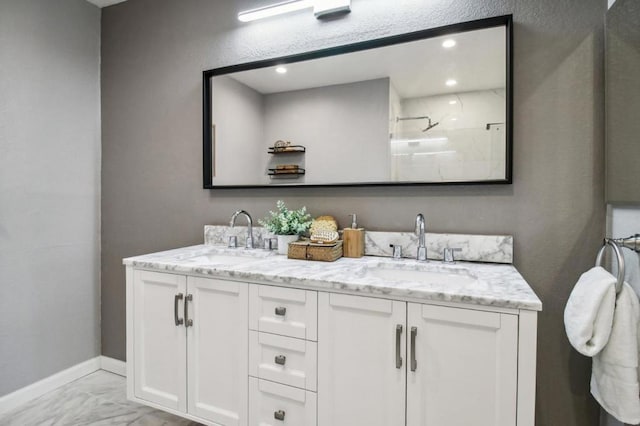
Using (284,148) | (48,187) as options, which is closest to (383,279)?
(284,148)

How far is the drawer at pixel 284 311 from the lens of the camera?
4.23 feet

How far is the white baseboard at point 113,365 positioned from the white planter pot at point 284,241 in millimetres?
1542

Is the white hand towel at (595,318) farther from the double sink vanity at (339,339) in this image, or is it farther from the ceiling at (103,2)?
the ceiling at (103,2)

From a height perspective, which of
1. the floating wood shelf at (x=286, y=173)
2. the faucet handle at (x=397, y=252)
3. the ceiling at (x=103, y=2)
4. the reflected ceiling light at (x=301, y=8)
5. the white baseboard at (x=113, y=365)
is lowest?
the white baseboard at (x=113, y=365)

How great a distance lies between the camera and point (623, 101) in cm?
125

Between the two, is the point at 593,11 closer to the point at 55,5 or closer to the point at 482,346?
the point at 482,346

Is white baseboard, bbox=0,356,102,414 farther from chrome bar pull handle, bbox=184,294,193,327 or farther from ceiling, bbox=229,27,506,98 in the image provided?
ceiling, bbox=229,27,506,98

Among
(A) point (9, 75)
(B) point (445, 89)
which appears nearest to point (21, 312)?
(A) point (9, 75)

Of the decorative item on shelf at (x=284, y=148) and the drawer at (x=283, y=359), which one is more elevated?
the decorative item on shelf at (x=284, y=148)

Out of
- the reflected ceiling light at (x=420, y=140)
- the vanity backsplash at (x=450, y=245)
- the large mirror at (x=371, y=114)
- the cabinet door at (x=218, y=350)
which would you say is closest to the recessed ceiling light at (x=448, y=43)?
the large mirror at (x=371, y=114)

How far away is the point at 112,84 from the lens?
2.49 meters

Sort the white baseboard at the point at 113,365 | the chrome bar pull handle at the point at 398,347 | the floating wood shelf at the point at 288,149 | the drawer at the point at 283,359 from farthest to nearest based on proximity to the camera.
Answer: the white baseboard at the point at 113,365 → the floating wood shelf at the point at 288,149 → the drawer at the point at 283,359 → the chrome bar pull handle at the point at 398,347

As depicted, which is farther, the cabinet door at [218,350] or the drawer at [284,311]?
the cabinet door at [218,350]

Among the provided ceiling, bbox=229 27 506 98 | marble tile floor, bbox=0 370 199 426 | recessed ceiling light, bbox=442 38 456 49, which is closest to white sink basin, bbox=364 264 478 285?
ceiling, bbox=229 27 506 98
